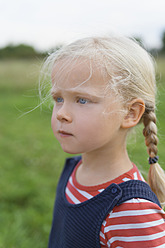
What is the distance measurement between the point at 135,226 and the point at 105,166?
42 cm

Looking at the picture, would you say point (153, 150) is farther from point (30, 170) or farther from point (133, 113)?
point (30, 170)

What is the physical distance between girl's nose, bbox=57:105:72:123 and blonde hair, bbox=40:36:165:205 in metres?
0.23

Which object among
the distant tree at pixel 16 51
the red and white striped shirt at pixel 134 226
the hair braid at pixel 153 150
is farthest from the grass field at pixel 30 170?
the distant tree at pixel 16 51

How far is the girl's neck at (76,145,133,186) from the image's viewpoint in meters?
1.73

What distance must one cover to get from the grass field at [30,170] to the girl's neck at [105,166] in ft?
1.27

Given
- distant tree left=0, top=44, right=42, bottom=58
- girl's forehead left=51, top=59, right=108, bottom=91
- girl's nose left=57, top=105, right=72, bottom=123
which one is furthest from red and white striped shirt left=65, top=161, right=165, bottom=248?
distant tree left=0, top=44, right=42, bottom=58

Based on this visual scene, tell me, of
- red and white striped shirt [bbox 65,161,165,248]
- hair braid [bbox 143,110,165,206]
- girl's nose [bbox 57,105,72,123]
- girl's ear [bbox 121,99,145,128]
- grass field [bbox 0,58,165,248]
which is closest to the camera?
red and white striped shirt [bbox 65,161,165,248]

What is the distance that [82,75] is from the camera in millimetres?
1522

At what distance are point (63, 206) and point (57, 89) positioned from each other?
2.59 feet

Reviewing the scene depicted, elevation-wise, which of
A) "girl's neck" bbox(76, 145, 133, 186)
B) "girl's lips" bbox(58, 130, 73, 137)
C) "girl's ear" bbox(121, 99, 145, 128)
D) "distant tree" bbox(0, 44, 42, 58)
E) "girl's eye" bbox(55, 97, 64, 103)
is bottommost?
"distant tree" bbox(0, 44, 42, 58)

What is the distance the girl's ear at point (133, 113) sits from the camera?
1666 mm

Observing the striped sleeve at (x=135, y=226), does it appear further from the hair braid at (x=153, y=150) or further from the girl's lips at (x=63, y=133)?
the girl's lips at (x=63, y=133)

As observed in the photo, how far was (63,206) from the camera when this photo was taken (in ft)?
6.17

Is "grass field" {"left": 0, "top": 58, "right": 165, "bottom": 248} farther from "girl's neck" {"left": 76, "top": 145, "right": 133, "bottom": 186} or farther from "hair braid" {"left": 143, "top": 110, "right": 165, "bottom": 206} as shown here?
"girl's neck" {"left": 76, "top": 145, "right": 133, "bottom": 186}
